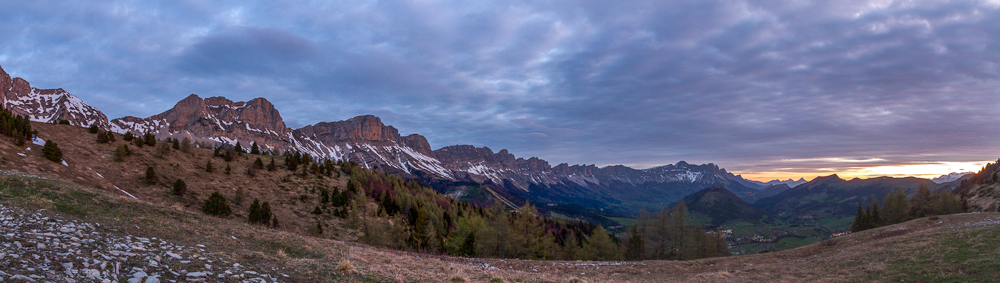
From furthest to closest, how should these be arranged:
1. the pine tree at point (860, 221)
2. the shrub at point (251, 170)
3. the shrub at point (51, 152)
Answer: the shrub at point (251, 170) → the pine tree at point (860, 221) → the shrub at point (51, 152)

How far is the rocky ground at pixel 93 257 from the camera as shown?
346 inches

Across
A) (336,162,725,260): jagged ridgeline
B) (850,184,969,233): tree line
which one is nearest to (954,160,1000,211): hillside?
(850,184,969,233): tree line

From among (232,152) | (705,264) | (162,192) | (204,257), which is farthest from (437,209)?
(204,257)

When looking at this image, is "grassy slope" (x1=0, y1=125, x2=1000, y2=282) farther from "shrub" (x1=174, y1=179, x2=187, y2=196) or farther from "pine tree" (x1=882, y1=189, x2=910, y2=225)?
"pine tree" (x1=882, y1=189, x2=910, y2=225)

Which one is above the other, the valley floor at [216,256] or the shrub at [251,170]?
the shrub at [251,170]

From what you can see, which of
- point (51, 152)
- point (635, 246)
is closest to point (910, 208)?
point (635, 246)

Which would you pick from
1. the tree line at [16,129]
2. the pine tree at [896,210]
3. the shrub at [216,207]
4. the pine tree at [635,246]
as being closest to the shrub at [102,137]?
the tree line at [16,129]

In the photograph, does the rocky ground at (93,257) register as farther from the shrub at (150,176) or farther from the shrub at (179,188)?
the shrub at (150,176)

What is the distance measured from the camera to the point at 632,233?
254 feet

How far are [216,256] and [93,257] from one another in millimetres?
3465

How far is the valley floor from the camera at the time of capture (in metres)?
10.0

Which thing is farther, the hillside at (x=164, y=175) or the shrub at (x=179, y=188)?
the shrub at (x=179, y=188)

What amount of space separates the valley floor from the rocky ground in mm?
25

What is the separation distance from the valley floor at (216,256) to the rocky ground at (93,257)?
25mm
